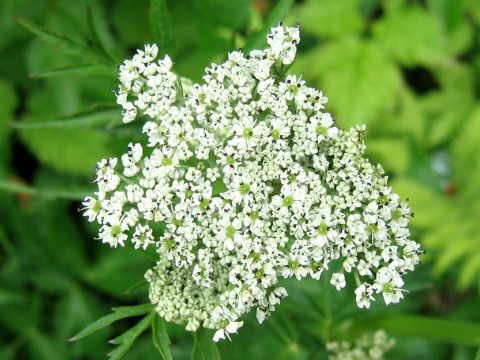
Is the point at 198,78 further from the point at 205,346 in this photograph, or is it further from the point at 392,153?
the point at 205,346

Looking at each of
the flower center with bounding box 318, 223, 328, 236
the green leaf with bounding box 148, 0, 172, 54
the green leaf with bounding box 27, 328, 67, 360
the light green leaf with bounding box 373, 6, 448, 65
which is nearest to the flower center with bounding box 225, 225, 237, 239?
the flower center with bounding box 318, 223, 328, 236

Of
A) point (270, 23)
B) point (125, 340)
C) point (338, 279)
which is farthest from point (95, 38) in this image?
point (338, 279)

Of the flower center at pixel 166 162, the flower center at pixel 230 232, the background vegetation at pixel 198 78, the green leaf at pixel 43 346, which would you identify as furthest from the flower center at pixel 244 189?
the green leaf at pixel 43 346

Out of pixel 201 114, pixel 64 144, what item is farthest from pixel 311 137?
pixel 64 144

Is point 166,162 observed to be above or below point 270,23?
below

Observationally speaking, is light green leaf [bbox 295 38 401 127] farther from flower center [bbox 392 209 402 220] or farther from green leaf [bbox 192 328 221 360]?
green leaf [bbox 192 328 221 360]

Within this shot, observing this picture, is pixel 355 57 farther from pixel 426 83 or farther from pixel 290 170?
pixel 290 170
